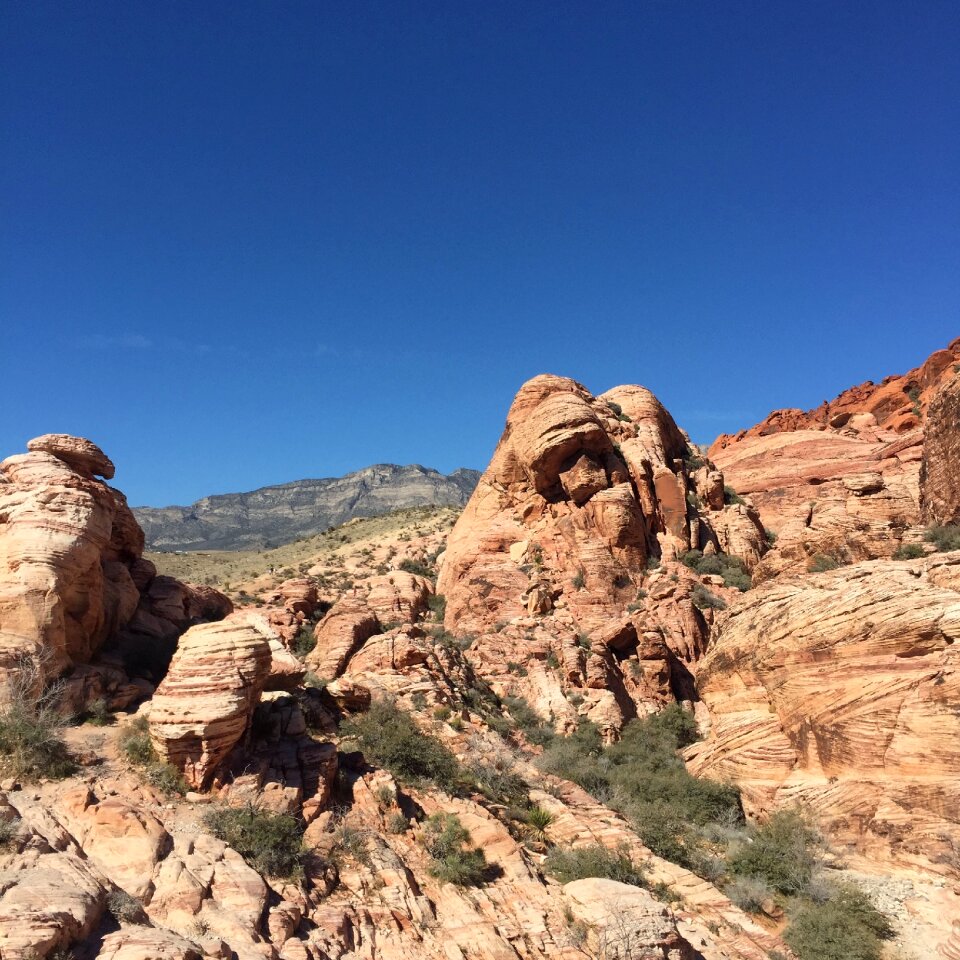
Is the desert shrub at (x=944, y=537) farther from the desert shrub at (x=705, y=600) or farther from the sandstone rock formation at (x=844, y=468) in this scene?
the desert shrub at (x=705, y=600)

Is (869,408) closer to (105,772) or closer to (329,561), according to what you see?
(329,561)

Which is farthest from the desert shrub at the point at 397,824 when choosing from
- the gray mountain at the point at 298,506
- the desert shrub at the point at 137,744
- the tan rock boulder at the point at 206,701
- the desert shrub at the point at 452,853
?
the gray mountain at the point at 298,506

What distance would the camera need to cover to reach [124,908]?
325 inches

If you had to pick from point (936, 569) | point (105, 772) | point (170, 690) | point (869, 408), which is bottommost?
point (105, 772)

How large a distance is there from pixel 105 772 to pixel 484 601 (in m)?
17.0

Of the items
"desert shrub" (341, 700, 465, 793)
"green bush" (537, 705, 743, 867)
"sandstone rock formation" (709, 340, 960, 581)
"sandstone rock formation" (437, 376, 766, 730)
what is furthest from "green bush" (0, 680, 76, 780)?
"sandstone rock formation" (709, 340, 960, 581)

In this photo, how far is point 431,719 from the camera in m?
17.4

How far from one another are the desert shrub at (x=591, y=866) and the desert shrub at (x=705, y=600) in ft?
44.7

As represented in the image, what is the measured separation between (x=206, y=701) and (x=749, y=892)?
11.1m

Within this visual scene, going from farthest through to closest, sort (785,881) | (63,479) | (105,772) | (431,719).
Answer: (431,719), (63,479), (785,881), (105,772)

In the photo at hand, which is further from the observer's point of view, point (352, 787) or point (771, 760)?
point (771, 760)

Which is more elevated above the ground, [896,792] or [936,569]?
[936,569]

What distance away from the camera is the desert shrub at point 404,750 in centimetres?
1459

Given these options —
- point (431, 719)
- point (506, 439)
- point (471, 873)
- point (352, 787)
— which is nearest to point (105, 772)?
point (352, 787)
